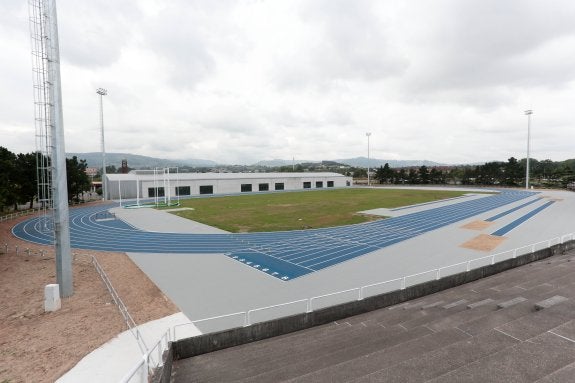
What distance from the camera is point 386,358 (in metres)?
7.25

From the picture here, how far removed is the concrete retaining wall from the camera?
323 inches

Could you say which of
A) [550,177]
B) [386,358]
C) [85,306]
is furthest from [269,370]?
[550,177]

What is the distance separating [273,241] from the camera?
2228 centimetres

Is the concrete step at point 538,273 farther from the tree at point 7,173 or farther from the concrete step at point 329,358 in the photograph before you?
the tree at point 7,173

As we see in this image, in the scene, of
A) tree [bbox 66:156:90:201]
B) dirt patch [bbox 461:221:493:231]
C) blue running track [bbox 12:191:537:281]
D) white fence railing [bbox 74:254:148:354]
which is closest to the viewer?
white fence railing [bbox 74:254:148:354]

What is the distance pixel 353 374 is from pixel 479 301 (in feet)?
23.6

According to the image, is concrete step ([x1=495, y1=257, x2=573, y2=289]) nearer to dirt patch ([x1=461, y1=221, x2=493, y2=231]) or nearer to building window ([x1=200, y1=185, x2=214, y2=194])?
dirt patch ([x1=461, y1=221, x2=493, y2=231])

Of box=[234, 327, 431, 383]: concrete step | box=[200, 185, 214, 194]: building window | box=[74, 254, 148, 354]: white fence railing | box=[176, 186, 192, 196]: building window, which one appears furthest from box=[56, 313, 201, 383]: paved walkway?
box=[200, 185, 214, 194]: building window

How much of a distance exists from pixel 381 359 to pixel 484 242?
18082 mm

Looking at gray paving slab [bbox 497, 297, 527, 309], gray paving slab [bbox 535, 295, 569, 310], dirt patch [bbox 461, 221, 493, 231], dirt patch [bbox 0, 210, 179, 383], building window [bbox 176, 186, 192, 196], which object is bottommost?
dirt patch [bbox 0, 210, 179, 383]

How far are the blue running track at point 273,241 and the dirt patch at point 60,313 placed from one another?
12.6ft

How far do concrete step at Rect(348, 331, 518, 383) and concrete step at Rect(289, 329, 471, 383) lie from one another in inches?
14.2

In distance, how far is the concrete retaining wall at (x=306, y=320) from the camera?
26.9 ft

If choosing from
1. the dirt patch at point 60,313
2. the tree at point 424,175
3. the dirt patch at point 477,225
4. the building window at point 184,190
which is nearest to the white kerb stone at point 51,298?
the dirt patch at point 60,313
